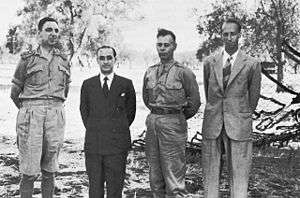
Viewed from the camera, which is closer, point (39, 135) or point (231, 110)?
point (231, 110)

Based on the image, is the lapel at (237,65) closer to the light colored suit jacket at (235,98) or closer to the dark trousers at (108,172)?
the light colored suit jacket at (235,98)

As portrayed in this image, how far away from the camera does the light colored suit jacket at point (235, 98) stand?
15.1 ft

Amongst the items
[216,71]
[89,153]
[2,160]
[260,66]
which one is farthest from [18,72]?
[2,160]

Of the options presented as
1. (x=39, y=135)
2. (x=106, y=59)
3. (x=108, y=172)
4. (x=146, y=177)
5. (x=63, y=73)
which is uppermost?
(x=106, y=59)

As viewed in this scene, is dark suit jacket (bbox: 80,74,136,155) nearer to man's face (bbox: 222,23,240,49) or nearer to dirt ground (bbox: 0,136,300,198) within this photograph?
man's face (bbox: 222,23,240,49)

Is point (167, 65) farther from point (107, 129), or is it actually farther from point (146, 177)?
point (146, 177)

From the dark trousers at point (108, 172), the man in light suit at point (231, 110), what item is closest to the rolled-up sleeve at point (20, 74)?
the dark trousers at point (108, 172)

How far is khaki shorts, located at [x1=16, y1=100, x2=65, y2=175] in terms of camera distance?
4934mm

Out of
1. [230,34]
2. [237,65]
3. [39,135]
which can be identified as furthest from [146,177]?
[230,34]

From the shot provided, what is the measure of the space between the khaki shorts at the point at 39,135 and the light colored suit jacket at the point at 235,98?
1.57 meters

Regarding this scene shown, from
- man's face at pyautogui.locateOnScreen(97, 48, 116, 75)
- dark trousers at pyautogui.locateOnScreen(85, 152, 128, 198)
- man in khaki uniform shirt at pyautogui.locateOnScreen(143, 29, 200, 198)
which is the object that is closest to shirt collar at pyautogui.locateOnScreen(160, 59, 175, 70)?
man in khaki uniform shirt at pyautogui.locateOnScreen(143, 29, 200, 198)

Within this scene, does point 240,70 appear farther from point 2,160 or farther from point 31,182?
point 2,160

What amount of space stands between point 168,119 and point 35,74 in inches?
57.7

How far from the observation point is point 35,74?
16.6 feet
